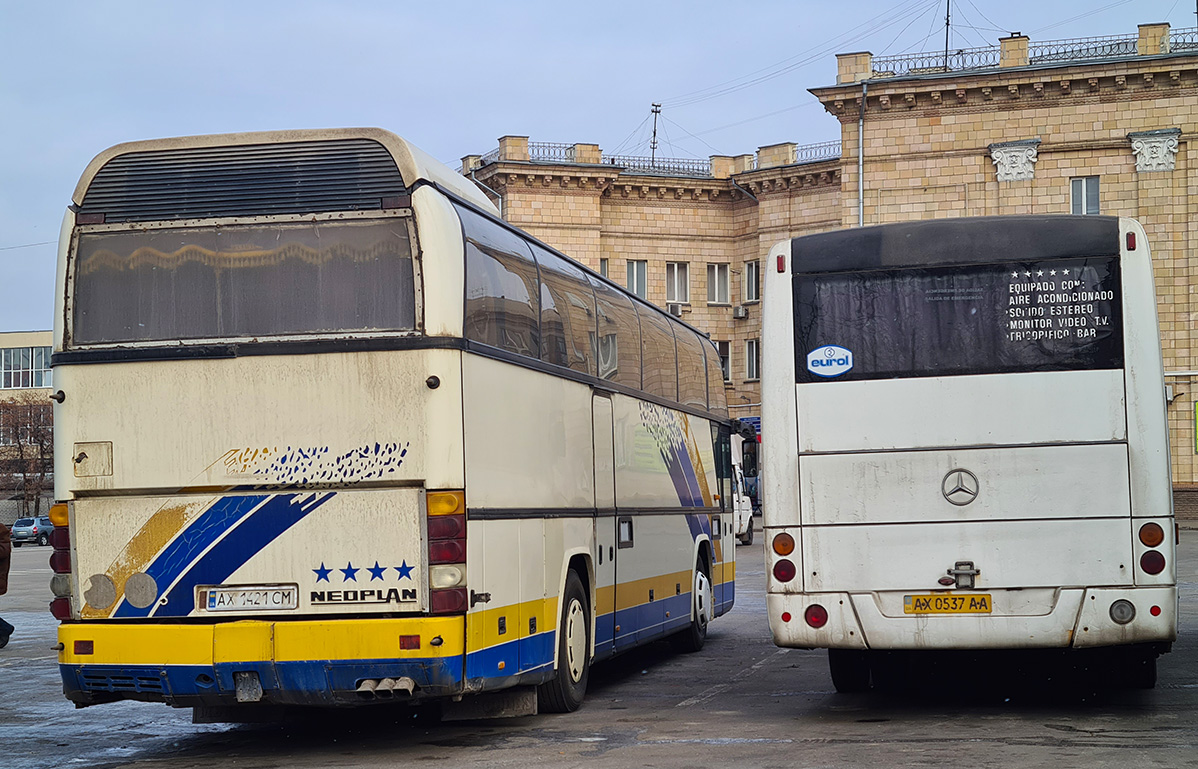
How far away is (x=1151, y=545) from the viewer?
9438mm

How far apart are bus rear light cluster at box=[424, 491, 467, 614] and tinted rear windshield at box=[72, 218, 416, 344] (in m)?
1.07

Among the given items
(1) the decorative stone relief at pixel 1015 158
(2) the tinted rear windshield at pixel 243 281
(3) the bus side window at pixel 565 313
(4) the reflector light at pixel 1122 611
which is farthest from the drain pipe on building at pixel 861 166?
(2) the tinted rear windshield at pixel 243 281

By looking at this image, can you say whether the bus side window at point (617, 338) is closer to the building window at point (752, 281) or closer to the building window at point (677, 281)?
the building window at point (677, 281)

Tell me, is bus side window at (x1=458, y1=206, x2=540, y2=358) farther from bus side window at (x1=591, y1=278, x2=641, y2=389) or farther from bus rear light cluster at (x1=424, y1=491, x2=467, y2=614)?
bus side window at (x1=591, y1=278, x2=641, y2=389)

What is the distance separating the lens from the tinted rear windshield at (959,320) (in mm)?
9750

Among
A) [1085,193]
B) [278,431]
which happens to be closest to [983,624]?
[278,431]

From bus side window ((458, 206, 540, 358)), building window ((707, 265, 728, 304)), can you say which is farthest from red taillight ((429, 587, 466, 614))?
building window ((707, 265, 728, 304))

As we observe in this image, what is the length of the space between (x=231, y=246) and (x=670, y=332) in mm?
7250

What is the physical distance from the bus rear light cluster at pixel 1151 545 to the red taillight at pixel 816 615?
1979mm

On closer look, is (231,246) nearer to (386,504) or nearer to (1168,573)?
(386,504)

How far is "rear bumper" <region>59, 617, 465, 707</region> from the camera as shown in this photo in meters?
8.56

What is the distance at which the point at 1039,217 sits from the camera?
10.1m

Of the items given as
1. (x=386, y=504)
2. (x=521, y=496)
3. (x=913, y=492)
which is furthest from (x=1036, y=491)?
(x=386, y=504)

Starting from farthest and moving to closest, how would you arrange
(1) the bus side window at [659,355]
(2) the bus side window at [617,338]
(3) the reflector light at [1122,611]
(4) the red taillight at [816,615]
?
(1) the bus side window at [659,355] → (2) the bus side window at [617,338] → (4) the red taillight at [816,615] → (3) the reflector light at [1122,611]
